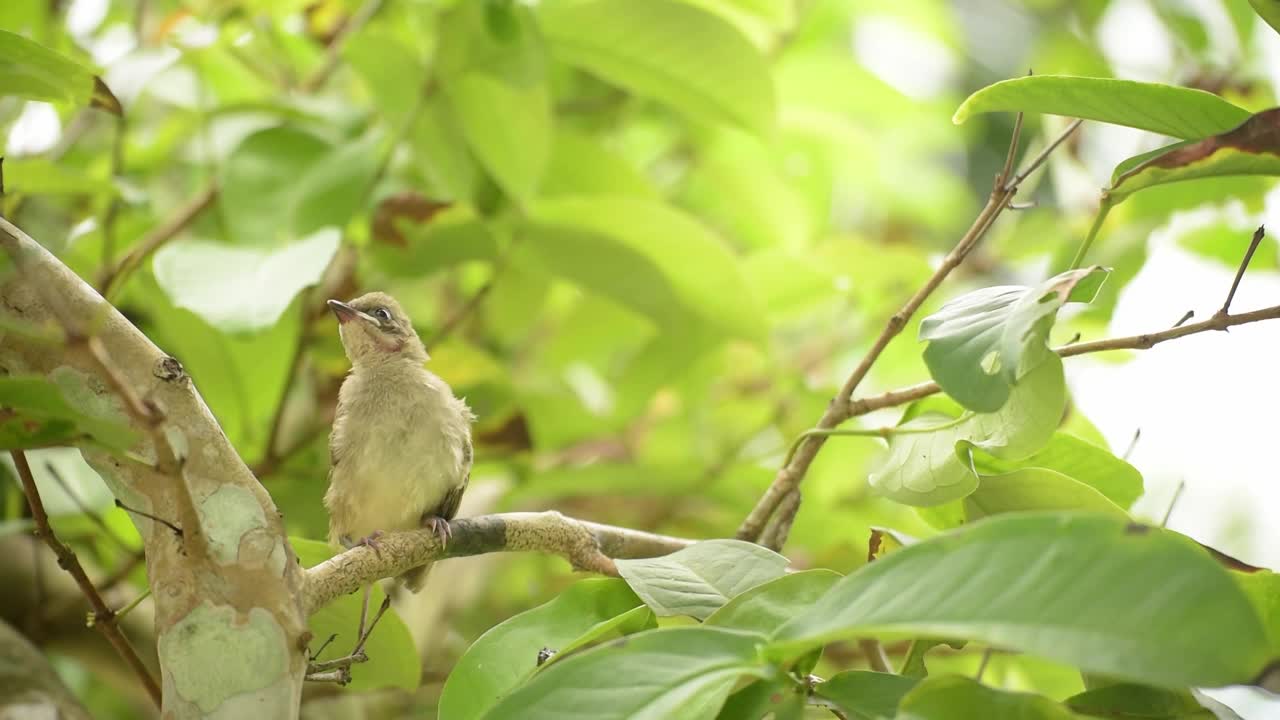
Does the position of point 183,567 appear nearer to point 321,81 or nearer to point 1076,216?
point 321,81

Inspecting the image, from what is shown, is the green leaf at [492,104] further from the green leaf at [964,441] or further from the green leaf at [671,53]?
the green leaf at [964,441]

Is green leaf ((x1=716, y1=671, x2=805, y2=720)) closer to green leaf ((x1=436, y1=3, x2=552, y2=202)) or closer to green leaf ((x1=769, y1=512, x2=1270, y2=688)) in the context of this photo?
green leaf ((x1=769, y1=512, x2=1270, y2=688))

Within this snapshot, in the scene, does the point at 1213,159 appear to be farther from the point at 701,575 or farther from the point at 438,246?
the point at 438,246

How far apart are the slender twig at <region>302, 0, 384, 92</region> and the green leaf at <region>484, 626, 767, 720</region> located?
180cm

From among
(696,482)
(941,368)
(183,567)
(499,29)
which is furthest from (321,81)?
(941,368)

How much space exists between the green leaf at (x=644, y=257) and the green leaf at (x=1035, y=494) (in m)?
0.90

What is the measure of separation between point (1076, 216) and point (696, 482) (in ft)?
4.16

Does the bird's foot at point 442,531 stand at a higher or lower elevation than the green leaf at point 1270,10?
lower

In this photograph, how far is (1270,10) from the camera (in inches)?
47.3

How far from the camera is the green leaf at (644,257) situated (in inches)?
82.0

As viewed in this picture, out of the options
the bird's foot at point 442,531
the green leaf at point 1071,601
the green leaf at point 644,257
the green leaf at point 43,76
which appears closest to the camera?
the green leaf at point 1071,601

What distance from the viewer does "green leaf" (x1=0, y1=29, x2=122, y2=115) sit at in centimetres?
129

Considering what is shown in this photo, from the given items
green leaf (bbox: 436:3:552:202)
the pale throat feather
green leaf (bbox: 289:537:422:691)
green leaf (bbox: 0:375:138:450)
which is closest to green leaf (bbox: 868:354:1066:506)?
Answer: green leaf (bbox: 289:537:422:691)

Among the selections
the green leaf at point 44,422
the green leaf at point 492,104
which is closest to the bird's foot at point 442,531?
the green leaf at point 44,422
